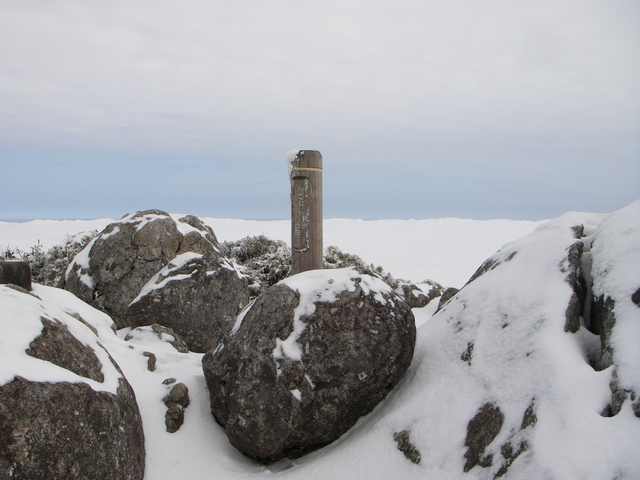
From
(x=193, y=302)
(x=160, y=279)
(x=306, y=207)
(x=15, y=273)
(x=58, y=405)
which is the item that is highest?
(x=306, y=207)

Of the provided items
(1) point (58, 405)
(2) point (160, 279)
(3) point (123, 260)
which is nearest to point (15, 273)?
(2) point (160, 279)

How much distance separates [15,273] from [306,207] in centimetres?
344

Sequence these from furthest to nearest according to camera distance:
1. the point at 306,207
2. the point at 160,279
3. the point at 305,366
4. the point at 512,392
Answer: the point at 160,279, the point at 306,207, the point at 305,366, the point at 512,392

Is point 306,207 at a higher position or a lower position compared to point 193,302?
higher

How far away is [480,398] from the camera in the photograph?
3.74m

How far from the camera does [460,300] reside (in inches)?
189

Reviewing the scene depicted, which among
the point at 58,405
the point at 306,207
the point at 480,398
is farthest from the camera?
the point at 306,207

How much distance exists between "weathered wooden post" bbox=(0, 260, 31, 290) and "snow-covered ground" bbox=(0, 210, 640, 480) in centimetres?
25

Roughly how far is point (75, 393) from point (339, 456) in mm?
1993

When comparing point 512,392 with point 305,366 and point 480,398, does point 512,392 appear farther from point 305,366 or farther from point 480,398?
point 305,366

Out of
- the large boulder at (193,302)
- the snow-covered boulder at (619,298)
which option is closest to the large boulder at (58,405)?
the large boulder at (193,302)

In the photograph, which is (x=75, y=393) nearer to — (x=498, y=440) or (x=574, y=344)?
(x=498, y=440)

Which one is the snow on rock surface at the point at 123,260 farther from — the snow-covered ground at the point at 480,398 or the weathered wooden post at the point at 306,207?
the weathered wooden post at the point at 306,207

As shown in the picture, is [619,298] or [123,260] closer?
[619,298]
